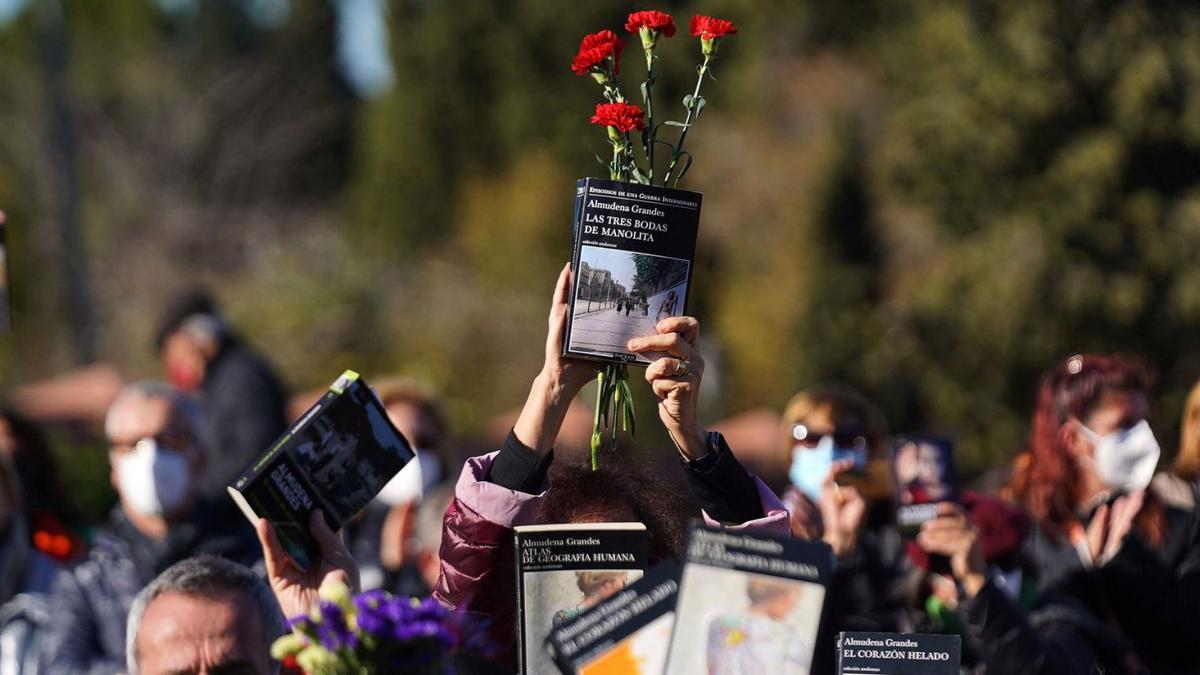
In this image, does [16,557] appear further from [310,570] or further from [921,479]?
[921,479]

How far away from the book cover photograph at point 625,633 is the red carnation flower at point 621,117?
0.87 m

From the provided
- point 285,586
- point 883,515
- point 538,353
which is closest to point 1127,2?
point 538,353

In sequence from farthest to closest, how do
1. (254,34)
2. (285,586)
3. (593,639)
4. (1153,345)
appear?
1. (254,34)
2. (1153,345)
3. (285,586)
4. (593,639)

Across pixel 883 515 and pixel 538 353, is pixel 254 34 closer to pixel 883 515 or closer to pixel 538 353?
pixel 538 353

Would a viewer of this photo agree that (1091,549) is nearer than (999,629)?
No

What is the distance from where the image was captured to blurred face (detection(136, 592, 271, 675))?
334cm

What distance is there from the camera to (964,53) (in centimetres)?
2025

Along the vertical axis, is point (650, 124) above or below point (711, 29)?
below

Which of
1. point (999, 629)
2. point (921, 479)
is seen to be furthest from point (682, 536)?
point (921, 479)

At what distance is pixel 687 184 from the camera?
23.8 m

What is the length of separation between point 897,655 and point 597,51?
1.17 meters

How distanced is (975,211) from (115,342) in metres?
15.6

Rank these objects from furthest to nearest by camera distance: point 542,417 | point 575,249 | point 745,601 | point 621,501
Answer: point 621,501
point 542,417
point 575,249
point 745,601

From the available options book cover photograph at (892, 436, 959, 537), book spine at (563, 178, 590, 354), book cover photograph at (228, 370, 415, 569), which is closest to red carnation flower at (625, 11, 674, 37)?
book spine at (563, 178, 590, 354)
